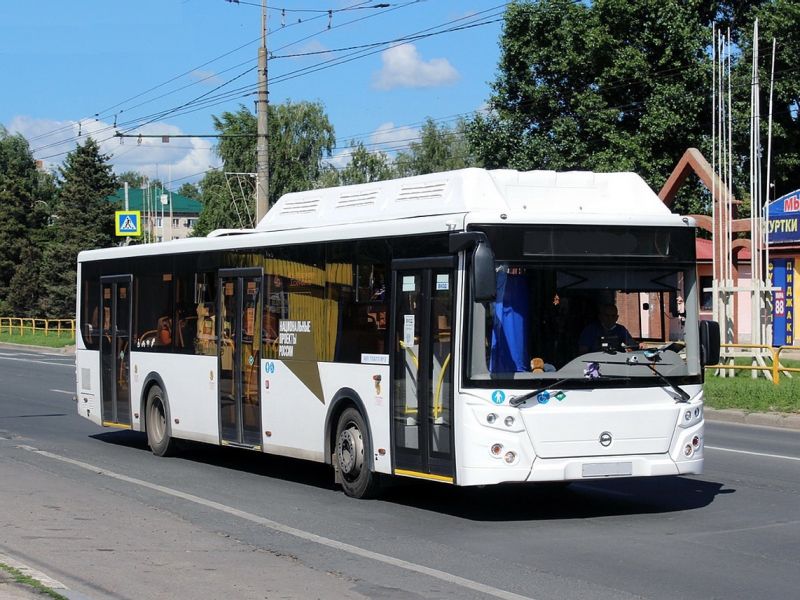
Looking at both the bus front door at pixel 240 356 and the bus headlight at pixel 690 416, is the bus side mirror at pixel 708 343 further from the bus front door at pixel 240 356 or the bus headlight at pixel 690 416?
the bus front door at pixel 240 356

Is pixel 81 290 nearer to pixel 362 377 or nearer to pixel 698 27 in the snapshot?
pixel 362 377

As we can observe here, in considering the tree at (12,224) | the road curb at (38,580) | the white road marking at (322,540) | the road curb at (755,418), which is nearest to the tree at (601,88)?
the road curb at (755,418)

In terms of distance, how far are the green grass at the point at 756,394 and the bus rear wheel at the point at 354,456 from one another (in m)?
10.8

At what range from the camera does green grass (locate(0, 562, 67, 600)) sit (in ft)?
24.0

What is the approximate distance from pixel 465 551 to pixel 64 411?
15.7m

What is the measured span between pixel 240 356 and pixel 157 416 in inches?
110

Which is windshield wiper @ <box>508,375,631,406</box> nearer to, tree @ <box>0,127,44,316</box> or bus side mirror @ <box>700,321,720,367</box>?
bus side mirror @ <box>700,321,720,367</box>

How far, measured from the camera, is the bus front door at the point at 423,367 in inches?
431

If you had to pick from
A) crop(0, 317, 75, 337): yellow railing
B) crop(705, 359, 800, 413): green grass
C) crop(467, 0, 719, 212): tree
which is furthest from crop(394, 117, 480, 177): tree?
crop(705, 359, 800, 413): green grass

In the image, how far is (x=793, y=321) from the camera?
3994 centimetres

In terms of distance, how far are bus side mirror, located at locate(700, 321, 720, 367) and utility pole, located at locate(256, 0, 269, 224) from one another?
67.9 feet

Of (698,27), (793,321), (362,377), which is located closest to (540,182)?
(362,377)

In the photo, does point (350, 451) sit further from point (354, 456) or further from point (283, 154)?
point (283, 154)

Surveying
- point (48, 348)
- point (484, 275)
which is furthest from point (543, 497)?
point (48, 348)
